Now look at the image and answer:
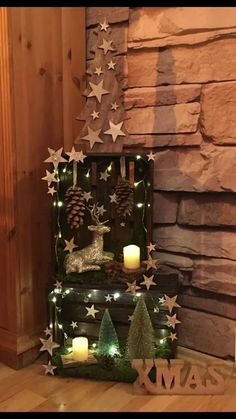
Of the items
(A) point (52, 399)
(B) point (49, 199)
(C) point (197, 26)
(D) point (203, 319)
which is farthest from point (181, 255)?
(C) point (197, 26)

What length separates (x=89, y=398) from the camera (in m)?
1.22

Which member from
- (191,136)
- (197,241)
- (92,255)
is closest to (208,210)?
(197,241)

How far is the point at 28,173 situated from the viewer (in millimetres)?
1370

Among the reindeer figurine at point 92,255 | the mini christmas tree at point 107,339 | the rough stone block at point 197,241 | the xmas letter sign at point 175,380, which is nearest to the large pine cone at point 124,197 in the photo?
the reindeer figurine at point 92,255

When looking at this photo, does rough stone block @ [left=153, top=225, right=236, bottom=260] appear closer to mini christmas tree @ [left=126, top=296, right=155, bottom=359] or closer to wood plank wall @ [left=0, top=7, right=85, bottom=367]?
mini christmas tree @ [left=126, top=296, right=155, bottom=359]

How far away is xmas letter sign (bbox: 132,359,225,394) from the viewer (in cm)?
123

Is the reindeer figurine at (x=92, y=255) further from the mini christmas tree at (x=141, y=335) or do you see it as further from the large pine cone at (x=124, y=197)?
the mini christmas tree at (x=141, y=335)

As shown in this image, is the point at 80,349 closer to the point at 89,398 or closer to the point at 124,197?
the point at 89,398

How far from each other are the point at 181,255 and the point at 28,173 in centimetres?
57

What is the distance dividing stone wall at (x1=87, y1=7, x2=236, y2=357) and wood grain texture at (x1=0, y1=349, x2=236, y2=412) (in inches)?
10.4

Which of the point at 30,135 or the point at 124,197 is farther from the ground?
the point at 30,135

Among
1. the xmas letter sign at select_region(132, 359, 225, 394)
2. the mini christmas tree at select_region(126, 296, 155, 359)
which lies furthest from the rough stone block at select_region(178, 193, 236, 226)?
the xmas letter sign at select_region(132, 359, 225, 394)

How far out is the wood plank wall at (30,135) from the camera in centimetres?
130

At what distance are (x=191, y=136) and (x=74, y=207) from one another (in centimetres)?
44
